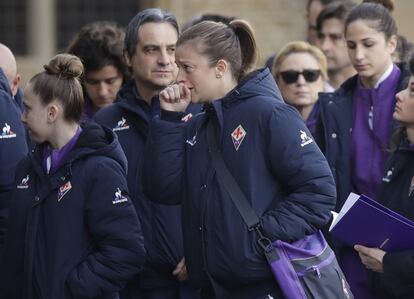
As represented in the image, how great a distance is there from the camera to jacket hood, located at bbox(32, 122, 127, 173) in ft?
19.0

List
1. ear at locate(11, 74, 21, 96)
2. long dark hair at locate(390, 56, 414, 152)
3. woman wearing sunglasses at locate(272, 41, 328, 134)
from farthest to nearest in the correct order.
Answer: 1. woman wearing sunglasses at locate(272, 41, 328, 134)
2. ear at locate(11, 74, 21, 96)
3. long dark hair at locate(390, 56, 414, 152)

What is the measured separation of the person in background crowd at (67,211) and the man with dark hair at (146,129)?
2.14ft

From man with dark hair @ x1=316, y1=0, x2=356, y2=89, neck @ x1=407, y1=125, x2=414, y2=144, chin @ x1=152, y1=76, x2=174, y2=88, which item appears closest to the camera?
neck @ x1=407, y1=125, x2=414, y2=144

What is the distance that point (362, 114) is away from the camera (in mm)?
7102

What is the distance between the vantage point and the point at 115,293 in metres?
5.91

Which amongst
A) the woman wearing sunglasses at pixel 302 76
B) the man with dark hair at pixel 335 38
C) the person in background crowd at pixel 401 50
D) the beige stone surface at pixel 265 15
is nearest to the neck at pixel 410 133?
the person in background crowd at pixel 401 50

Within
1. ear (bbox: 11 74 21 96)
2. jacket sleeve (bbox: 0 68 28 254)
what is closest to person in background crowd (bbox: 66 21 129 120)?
ear (bbox: 11 74 21 96)

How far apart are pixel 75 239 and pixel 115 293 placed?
370 mm

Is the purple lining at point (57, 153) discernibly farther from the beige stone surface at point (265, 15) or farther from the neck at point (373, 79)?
the beige stone surface at point (265, 15)

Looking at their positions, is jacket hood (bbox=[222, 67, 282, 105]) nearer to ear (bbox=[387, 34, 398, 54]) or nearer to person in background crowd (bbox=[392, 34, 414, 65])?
ear (bbox=[387, 34, 398, 54])

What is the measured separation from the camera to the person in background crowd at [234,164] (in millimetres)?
5285

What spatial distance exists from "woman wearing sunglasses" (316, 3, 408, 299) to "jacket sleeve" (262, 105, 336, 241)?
151 centimetres

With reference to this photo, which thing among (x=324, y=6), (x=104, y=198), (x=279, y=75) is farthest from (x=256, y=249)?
(x=324, y=6)

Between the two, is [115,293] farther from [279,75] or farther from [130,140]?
[279,75]
